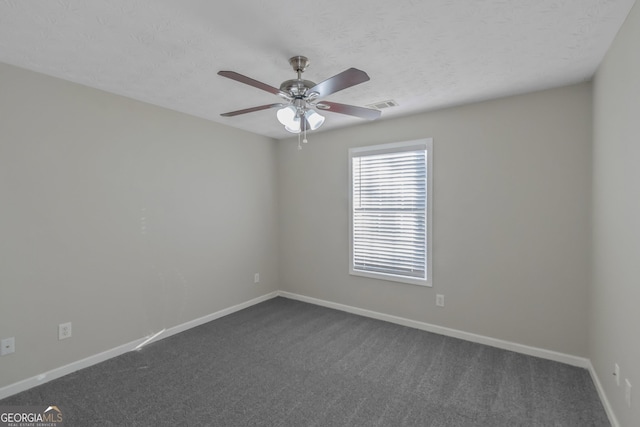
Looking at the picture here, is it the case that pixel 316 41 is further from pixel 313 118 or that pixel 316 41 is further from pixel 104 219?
pixel 104 219

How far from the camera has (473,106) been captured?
315cm

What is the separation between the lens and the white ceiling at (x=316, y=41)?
5.42 feet

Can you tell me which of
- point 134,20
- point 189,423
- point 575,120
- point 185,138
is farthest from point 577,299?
point 185,138

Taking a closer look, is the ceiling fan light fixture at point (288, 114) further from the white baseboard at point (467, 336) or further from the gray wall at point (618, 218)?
the white baseboard at point (467, 336)

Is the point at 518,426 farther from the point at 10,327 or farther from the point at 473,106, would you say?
the point at 10,327

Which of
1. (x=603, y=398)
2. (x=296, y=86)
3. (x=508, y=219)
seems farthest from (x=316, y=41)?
(x=603, y=398)

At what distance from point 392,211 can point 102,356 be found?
3335 millimetres

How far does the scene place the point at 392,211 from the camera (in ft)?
12.2

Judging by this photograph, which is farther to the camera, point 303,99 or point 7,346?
point 7,346

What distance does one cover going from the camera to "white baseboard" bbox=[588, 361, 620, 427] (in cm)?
193

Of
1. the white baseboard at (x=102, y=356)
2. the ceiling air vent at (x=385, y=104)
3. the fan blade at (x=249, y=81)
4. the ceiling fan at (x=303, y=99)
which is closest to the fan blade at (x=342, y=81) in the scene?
the ceiling fan at (x=303, y=99)

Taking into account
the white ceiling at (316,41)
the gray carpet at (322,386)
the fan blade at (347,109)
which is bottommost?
the gray carpet at (322,386)

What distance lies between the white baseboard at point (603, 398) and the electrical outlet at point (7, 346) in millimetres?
4205

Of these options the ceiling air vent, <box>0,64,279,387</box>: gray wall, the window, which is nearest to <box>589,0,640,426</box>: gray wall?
the window
